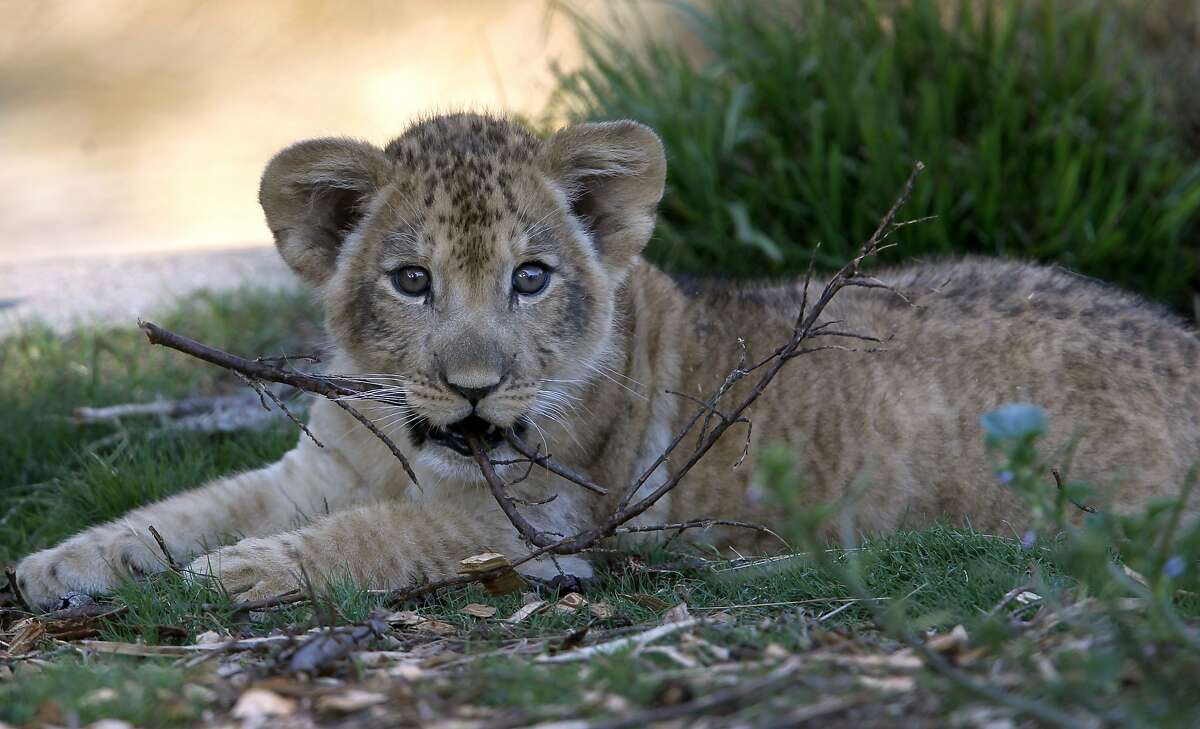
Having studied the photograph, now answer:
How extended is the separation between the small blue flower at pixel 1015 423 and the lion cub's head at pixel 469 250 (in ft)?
5.85

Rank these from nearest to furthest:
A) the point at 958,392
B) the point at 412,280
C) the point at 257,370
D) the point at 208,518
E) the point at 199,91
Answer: the point at 257,370, the point at 412,280, the point at 958,392, the point at 208,518, the point at 199,91

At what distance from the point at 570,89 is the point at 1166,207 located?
3588 mm

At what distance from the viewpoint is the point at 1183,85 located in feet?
27.6

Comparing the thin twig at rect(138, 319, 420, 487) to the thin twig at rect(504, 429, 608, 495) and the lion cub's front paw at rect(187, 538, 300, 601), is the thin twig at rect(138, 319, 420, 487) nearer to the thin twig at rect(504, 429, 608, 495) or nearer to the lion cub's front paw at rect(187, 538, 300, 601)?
the thin twig at rect(504, 429, 608, 495)

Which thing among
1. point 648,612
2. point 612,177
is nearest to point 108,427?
point 612,177

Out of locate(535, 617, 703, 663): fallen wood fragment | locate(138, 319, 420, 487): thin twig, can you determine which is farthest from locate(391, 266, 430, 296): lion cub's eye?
locate(535, 617, 703, 663): fallen wood fragment

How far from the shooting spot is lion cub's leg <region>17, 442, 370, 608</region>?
14.8 feet

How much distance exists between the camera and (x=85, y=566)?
4.51 metres

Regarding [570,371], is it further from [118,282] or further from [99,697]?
[118,282]

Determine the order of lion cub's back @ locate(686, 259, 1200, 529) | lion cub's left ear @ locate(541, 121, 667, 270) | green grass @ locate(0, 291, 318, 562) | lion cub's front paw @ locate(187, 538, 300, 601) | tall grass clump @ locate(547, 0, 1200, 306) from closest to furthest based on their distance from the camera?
1. lion cub's front paw @ locate(187, 538, 300, 601)
2. lion cub's left ear @ locate(541, 121, 667, 270)
3. lion cub's back @ locate(686, 259, 1200, 529)
4. green grass @ locate(0, 291, 318, 562)
5. tall grass clump @ locate(547, 0, 1200, 306)

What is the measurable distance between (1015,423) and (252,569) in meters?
2.52

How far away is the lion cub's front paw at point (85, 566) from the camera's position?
441cm

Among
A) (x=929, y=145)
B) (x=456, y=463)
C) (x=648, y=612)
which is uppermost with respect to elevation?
(x=929, y=145)

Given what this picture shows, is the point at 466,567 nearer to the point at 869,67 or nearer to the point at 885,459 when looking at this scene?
the point at 885,459
